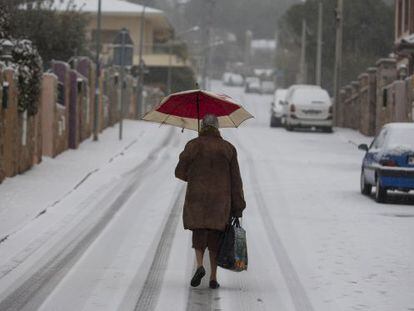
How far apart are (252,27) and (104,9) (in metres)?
111

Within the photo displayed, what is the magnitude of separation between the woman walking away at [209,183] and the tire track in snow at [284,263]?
873mm

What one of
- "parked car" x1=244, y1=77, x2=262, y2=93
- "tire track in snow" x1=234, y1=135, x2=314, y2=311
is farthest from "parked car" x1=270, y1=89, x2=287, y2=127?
"parked car" x1=244, y1=77, x2=262, y2=93

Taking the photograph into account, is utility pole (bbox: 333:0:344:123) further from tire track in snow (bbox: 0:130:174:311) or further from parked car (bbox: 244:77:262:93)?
parked car (bbox: 244:77:262:93)

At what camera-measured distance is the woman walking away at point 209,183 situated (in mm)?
11953

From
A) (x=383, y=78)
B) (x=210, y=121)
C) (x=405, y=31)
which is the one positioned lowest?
(x=210, y=121)

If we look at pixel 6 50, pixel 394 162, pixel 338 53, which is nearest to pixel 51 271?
pixel 394 162

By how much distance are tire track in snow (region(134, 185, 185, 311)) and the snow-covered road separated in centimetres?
1

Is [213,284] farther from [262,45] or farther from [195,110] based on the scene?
[262,45]

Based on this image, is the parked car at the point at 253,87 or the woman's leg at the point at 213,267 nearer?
the woman's leg at the point at 213,267

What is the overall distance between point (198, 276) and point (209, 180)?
946 millimetres

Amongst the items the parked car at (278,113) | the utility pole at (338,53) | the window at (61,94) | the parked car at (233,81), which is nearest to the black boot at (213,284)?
the window at (61,94)

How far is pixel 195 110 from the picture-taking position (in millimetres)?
12930

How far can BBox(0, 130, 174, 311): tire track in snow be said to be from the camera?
1079cm

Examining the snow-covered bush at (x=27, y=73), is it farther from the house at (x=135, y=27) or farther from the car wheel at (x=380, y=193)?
the house at (x=135, y=27)
